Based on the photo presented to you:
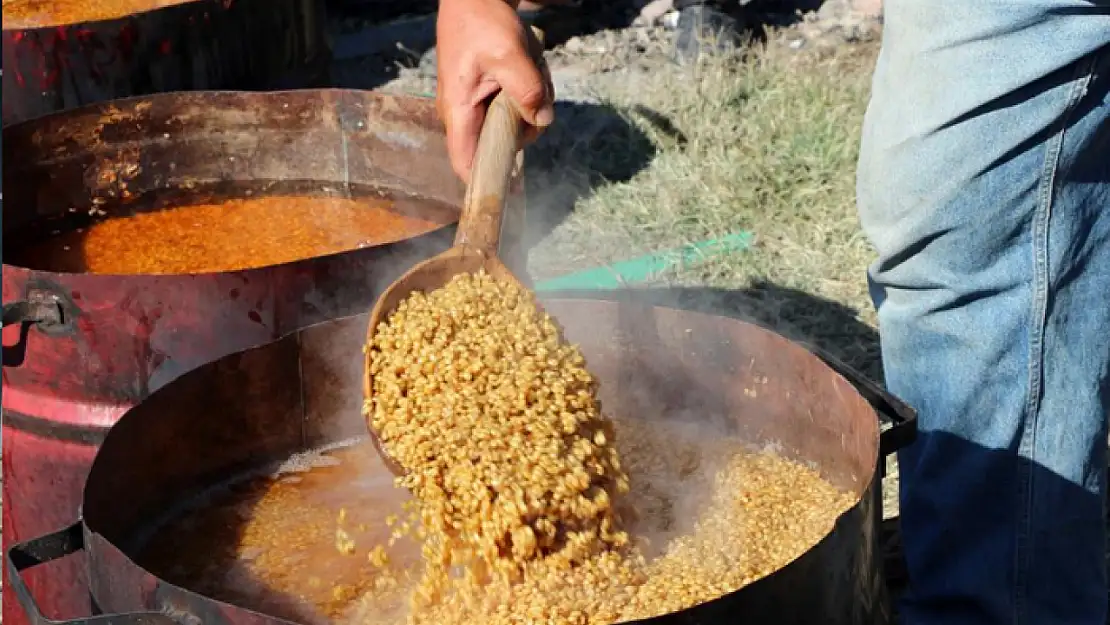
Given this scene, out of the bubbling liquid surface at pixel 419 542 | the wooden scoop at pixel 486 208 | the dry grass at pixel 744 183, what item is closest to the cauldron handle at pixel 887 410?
the bubbling liquid surface at pixel 419 542

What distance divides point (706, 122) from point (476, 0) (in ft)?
10.2

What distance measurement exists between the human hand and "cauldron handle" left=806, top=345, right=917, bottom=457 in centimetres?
65

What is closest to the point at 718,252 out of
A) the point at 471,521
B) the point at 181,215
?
the point at 181,215

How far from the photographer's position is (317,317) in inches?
92.6

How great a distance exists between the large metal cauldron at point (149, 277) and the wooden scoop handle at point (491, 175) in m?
0.15

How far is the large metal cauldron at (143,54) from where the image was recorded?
136 inches

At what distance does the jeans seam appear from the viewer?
2.12 m

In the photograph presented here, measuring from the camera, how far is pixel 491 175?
2.24 meters

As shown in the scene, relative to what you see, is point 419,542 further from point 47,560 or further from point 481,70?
point 481,70

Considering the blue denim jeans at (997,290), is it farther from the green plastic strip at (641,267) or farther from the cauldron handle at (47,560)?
the green plastic strip at (641,267)

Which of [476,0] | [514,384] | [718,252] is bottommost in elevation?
[718,252]

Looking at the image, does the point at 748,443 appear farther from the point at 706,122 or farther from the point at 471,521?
the point at 706,122

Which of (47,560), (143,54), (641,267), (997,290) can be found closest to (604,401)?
(997,290)

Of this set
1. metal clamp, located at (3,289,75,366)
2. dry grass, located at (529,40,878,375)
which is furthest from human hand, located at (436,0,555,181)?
dry grass, located at (529,40,878,375)
